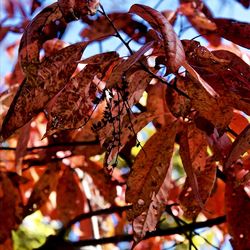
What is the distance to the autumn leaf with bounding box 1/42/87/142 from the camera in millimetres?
705

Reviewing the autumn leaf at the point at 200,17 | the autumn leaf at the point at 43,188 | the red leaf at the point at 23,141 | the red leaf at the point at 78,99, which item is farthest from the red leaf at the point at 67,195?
the red leaf at the point at 78,99

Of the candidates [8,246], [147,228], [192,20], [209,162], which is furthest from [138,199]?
[192,20]

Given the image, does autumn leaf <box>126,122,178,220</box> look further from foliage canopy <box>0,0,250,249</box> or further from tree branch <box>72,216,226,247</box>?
tree branch <box>72,216,226,247</box>

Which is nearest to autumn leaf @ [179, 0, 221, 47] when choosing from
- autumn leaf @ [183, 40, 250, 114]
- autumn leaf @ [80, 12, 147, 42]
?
autumn leaf @ [80, 12, 147, 42]

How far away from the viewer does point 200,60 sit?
71 cm

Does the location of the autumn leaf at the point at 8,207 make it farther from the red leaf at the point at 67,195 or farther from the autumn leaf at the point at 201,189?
the autumn leaf at the point at 201,189

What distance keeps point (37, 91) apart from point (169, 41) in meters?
0.17

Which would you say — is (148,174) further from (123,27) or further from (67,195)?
(123,27)

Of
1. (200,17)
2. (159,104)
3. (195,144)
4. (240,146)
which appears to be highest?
(200,17)

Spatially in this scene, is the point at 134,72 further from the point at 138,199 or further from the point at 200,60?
the point at 138,199

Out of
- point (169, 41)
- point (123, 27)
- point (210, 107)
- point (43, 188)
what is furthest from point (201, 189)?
point (123, 27)

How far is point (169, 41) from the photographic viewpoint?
622mm

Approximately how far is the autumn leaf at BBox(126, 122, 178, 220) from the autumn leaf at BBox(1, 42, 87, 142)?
16 centimetres

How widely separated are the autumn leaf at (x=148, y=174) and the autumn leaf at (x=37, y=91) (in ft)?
0.52
